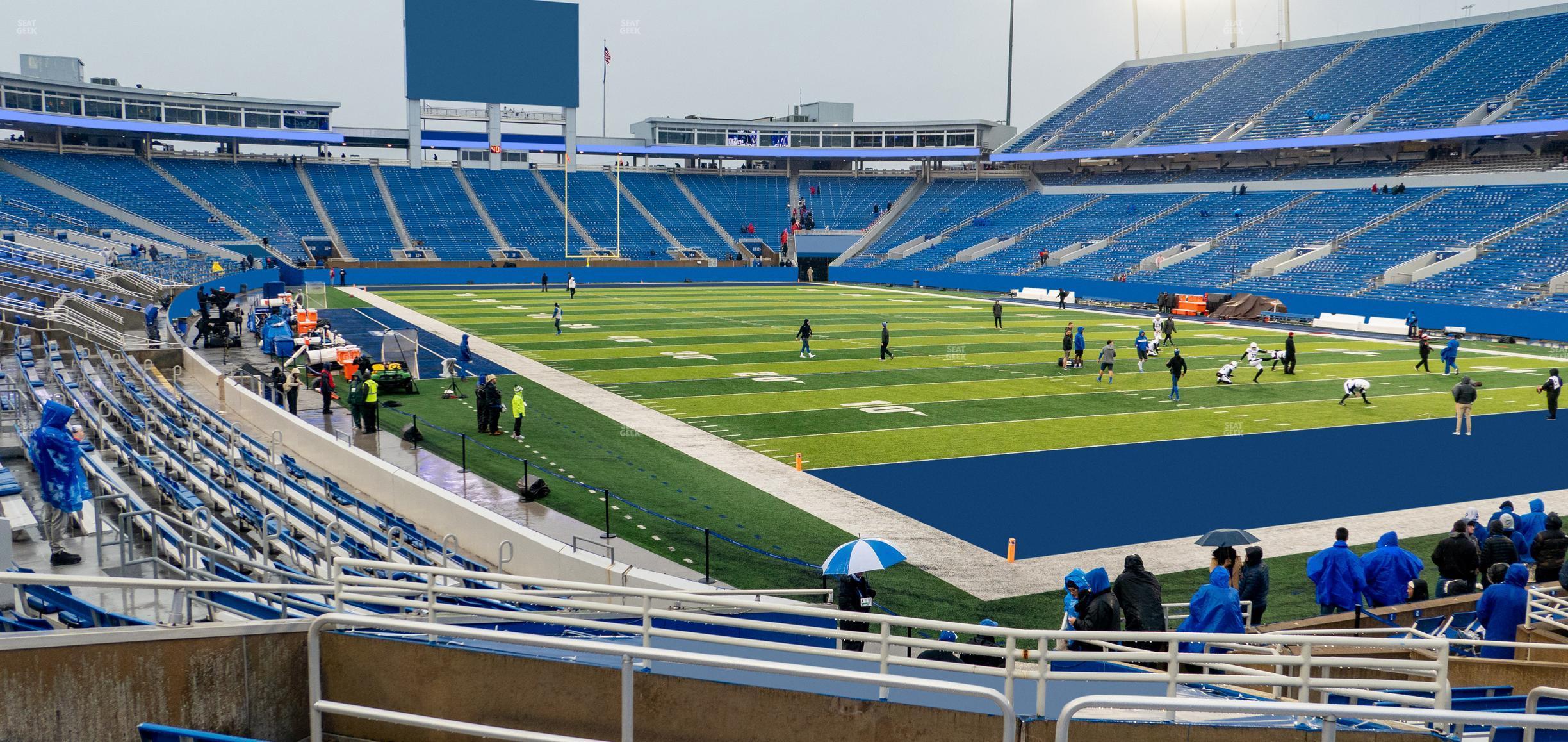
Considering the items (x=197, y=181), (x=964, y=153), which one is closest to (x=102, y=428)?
(x=197, y=181)

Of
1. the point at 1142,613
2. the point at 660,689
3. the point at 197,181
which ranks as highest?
the point at 197,181

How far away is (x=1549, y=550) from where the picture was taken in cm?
1136

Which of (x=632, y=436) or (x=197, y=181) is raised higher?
(x=197, y=181)

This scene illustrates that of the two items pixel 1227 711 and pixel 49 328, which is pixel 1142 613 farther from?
pixel 49 328

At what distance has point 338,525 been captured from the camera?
12.4 meters

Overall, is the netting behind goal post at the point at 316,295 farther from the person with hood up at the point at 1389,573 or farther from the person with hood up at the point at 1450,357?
the person with hood up at the point at 1389,573

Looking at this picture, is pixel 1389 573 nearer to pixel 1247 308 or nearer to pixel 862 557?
pixel 862 557

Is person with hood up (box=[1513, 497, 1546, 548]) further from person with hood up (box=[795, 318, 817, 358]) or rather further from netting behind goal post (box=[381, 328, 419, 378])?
netting behind goal post (box=[381, 328, 419, 378])

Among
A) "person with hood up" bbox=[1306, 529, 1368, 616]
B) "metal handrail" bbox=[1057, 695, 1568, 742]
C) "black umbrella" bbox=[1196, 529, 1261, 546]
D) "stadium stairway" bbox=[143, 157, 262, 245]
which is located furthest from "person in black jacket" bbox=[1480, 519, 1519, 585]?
"stadium stairway" bbox=[143, 157, 262, 245]

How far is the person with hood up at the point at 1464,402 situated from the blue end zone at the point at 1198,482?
35cm

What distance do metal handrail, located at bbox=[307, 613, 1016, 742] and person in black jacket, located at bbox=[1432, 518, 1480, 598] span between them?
8.17 m

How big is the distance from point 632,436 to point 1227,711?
17389 millimetres

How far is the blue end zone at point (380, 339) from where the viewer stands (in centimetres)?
2993

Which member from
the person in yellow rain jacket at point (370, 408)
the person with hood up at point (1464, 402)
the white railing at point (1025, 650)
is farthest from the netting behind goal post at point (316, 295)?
the white railing at point (1025, 650)
